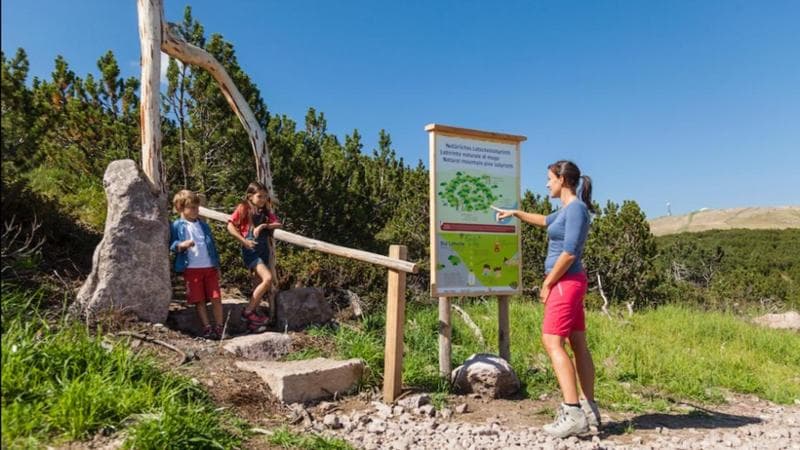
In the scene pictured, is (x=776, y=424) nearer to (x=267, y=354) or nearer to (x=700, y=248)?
(x=267, y=354)

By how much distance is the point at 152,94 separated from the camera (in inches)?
220

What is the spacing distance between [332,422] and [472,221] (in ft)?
7.01

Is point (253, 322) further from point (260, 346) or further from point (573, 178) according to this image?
point (573, 178)

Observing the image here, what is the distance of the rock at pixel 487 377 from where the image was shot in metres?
5.09

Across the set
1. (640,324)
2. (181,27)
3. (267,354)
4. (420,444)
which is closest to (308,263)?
(267,354)

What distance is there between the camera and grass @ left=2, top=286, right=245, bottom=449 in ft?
9.55

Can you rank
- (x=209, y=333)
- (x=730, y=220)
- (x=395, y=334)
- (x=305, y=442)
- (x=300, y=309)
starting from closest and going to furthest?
(x=305, y=442) < (x=395, y=334) < (x=209, y=333) < (x=300, y=309) < (x=730, y=220)

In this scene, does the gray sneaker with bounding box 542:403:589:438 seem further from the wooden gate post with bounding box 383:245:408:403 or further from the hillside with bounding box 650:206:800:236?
the hillside with bounding box 650:206:800:236

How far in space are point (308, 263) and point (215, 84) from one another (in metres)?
2.54

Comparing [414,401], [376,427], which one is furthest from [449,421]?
[376,427]

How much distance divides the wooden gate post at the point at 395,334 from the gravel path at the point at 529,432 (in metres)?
0.21

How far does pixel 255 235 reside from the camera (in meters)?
5.82

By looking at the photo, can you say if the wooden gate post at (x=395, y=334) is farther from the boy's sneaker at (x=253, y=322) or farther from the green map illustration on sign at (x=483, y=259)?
the boy's sneaker at (x=253, y=322)

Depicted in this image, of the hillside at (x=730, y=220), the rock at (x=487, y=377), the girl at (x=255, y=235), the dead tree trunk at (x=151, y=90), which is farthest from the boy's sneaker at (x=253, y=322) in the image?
the hillside at (x=730, y=220)
